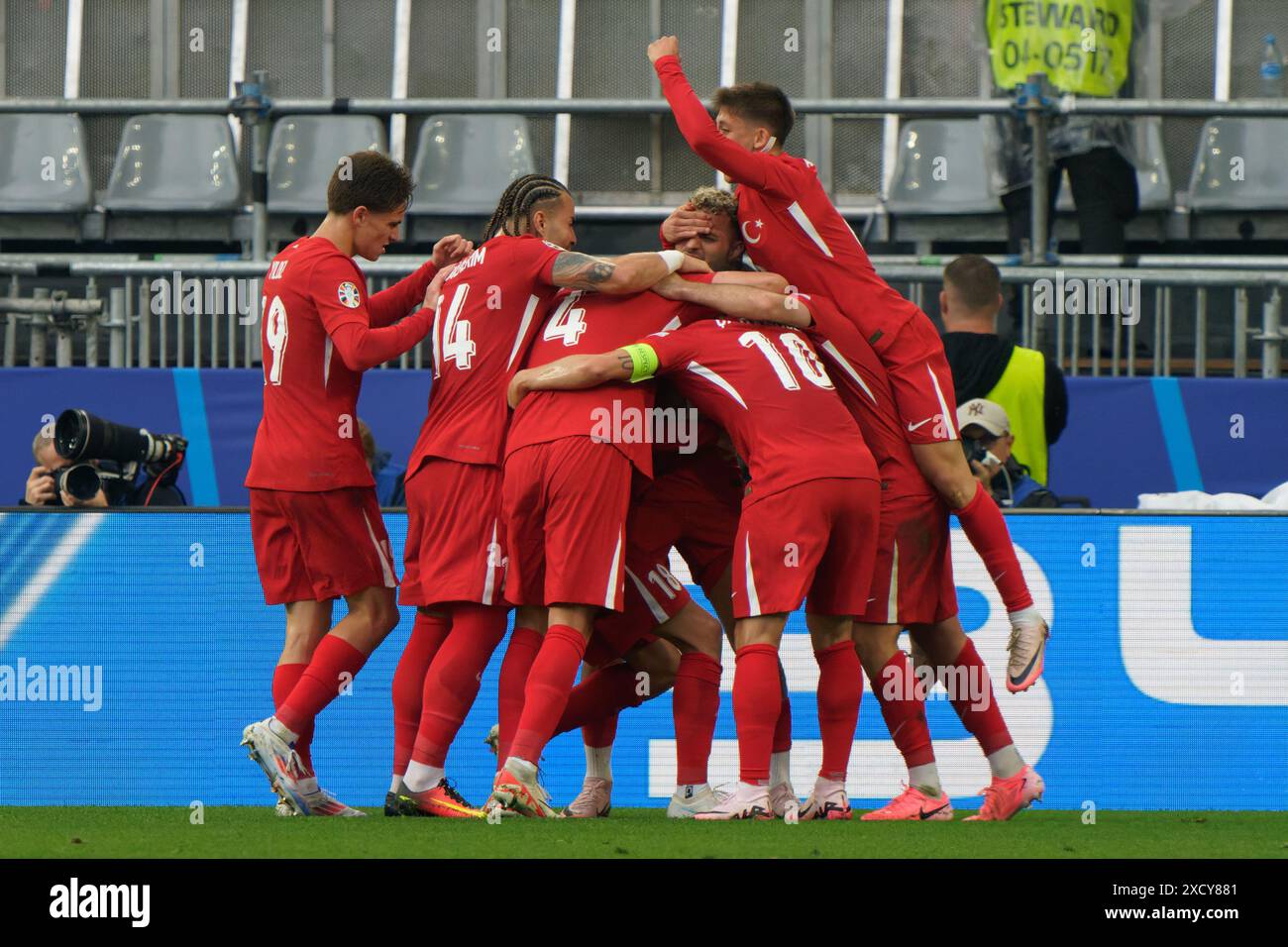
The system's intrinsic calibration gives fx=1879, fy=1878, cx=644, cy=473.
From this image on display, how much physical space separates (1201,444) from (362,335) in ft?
15.1

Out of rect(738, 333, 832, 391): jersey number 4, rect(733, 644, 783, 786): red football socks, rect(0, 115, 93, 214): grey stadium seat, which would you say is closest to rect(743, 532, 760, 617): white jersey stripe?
rect(733, 644, 783, 786): red football socks

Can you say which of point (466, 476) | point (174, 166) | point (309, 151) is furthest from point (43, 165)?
point (466, 476)

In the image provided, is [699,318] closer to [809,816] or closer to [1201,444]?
[809,816]

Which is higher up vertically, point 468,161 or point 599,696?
point 468,161

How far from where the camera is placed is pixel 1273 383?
28.9 feet

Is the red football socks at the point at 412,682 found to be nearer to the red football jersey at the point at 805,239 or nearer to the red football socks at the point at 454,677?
the red football socks at the point at 454,677

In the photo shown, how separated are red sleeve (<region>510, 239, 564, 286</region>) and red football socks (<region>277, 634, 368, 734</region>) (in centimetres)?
128

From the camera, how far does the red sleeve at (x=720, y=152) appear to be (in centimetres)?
567

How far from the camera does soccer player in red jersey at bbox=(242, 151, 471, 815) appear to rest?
581 centimetres

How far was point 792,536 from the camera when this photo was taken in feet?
17.6

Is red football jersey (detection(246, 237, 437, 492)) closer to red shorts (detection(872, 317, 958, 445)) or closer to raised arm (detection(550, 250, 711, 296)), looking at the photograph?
raised arm (detection(550, 250, 711, 296))

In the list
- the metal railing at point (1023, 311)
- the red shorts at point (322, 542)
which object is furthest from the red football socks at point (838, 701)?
the metal railing at point (1023, 311)

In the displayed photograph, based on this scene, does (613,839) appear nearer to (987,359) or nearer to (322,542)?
(322,542)

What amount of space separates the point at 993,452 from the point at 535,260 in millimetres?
2423
